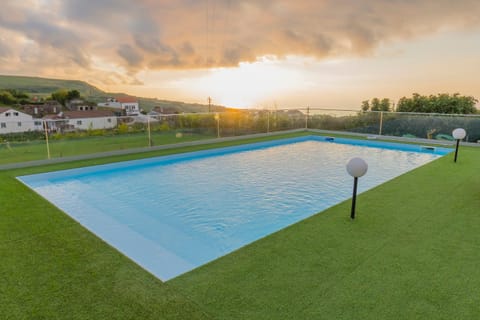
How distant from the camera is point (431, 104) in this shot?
61.6ft

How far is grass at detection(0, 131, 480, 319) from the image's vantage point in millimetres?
2096

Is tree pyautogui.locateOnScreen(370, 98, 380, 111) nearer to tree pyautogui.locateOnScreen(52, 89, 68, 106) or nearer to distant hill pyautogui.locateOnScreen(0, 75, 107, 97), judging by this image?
distant hill pyautogui.locateOnScreen(0, 75, 107, 97)

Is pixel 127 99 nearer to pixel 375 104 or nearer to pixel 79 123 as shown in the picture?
pixel 375 104

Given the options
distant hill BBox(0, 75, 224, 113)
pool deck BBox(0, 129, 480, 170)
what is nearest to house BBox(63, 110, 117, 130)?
pool deck BBox(0, 129, 480, 170)

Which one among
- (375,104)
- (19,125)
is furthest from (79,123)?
(375,104)

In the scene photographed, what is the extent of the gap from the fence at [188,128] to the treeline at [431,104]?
7.37 metres

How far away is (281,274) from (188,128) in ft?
24.4

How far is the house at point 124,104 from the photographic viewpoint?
39562 mm

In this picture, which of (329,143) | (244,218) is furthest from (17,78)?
(244,218)

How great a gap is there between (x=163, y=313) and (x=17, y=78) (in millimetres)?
53515

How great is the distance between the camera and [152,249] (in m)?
3.40

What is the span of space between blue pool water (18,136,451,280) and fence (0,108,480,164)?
106 cm

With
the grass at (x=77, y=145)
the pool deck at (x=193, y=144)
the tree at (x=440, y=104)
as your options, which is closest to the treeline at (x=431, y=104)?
the tree at (x=440, y=104)

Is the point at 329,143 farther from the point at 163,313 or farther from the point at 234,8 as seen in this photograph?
the point at 163,313
